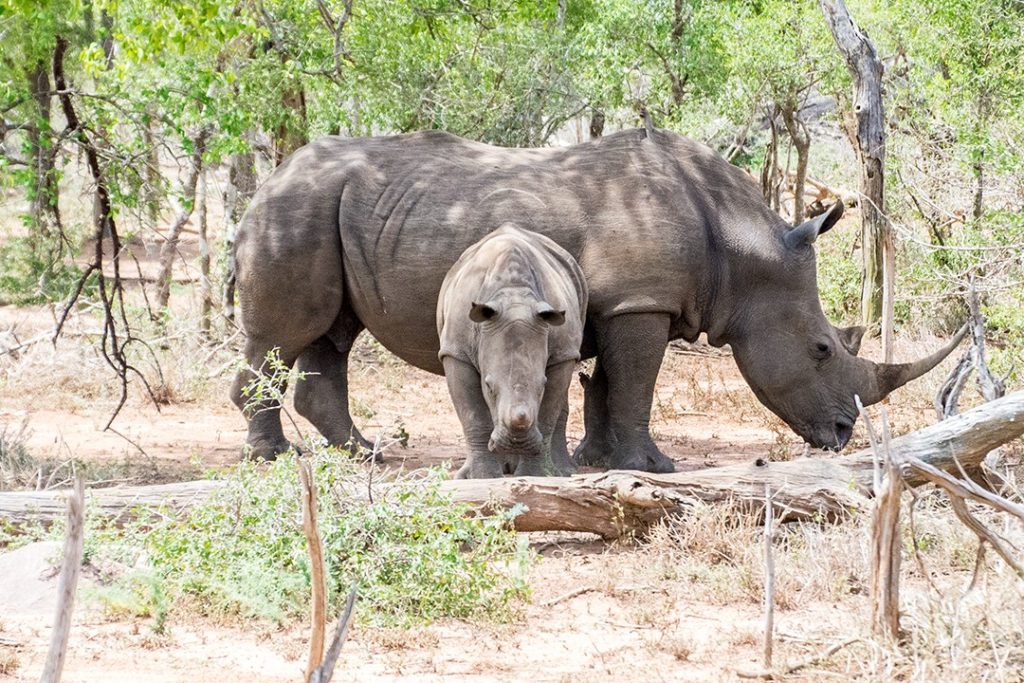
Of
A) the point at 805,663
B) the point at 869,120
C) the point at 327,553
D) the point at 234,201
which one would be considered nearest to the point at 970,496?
the point at 805,663

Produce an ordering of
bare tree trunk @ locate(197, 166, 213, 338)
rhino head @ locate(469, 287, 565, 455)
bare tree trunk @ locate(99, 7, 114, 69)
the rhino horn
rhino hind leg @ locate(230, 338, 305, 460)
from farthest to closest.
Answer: bare tree trunk @ locate(197, 166, 213, 338)
bare tree trunk @ locate(99, 7, 114, 69)
rhino hind leg @ locate(230, 338, 305, 460)
the rhino horn
rhino head @ locate(469, 287, 565, 455)

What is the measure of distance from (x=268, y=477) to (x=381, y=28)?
25.0ft

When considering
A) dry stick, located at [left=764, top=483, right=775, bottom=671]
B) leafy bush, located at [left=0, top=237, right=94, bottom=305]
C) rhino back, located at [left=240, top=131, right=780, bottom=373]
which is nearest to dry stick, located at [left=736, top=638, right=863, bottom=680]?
dry stick, located at [left=764, top=483, right=775, bottom=671]

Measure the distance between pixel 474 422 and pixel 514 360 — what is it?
65 centimetres

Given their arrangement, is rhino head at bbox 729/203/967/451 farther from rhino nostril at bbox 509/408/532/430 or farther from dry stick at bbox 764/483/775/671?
dry stick at bbox 764/483/775/671

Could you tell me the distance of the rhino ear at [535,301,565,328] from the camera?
749 centimetres

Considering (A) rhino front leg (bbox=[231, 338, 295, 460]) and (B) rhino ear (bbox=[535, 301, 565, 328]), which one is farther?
(A) rhino front leg (bbox=[231, 338, 295, 460])

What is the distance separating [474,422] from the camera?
8.02 m

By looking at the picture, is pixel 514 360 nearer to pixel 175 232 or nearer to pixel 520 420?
pixel 520 420

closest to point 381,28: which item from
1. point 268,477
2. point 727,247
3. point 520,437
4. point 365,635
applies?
point 727,247

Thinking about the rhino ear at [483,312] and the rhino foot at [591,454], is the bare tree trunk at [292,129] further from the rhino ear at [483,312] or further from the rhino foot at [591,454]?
the rhino ear at [483,312]

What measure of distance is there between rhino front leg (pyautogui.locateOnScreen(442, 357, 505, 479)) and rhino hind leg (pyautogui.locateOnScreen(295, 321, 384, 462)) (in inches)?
86.3

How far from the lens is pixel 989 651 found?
485cm

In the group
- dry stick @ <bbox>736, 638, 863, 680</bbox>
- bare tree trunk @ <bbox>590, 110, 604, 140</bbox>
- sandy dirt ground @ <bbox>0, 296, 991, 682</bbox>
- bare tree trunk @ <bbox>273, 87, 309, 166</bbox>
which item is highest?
bare tree trunk @ <bbox>590, 110, 604, 140</bbox>
